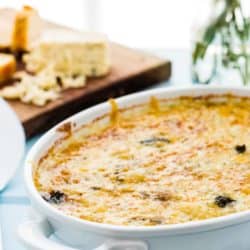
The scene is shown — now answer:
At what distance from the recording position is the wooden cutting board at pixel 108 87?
1554mm

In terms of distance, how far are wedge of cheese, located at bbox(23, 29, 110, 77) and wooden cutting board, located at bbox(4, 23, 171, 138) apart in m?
0.03

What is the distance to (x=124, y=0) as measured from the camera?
13.4 feet

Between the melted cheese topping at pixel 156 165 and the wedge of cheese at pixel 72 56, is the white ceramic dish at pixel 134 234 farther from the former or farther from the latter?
the wedge of cheese at pixel 72 56

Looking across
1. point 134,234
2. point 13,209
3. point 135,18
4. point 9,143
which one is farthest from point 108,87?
point 135,18

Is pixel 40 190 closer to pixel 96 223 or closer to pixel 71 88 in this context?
pixel 96 223

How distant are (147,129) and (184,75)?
53cm

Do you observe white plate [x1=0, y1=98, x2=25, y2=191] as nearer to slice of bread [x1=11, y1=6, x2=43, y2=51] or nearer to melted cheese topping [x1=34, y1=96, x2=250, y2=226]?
melted cheese topping [x1=34, y1=96, x2=250, y2=226]

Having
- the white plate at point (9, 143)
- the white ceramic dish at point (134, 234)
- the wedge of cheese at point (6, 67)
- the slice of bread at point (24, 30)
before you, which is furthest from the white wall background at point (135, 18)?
the white ceramic dish at point (134, 234)

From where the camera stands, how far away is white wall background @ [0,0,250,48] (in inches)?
150

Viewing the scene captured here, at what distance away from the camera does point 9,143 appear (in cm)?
140

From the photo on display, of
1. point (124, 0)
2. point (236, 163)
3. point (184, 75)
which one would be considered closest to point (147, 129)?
point (236, 163)

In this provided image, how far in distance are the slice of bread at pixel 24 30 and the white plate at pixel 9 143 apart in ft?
1.47

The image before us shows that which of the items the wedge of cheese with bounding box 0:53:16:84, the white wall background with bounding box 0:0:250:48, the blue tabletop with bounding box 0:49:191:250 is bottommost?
the white wall background with bounding box 0:0:250:48

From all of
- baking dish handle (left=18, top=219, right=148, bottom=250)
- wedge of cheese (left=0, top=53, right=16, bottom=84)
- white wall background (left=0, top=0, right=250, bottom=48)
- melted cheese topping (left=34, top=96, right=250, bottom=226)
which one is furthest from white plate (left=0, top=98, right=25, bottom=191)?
white wall background (left=0, top=0, right=250, bottom=48)
